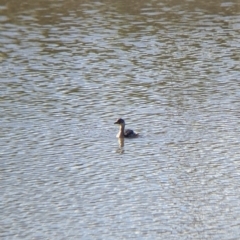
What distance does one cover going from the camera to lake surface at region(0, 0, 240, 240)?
492 inches

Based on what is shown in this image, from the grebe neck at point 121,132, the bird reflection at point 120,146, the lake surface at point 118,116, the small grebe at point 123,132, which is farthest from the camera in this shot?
the grebe neck at point 121,132

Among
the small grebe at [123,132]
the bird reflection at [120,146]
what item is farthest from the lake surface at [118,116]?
the small grebe at [123,132]

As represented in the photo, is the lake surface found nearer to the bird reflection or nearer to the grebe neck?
the bird reflection

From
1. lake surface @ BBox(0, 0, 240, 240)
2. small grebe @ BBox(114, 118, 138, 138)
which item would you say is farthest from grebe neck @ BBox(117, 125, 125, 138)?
lake surface @ BBox(0, 0, 240, 240)

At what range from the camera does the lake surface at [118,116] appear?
12484 mm

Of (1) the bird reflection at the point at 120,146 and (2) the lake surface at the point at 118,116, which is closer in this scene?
Result: (2) the lake surface at the point at 118,116

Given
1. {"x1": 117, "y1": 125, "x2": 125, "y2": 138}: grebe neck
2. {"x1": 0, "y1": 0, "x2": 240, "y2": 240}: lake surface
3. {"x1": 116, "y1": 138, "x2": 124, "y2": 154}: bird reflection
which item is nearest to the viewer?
{"x1": 0, "y1": 0, "x2": 240, "y2": 240}: lake surface

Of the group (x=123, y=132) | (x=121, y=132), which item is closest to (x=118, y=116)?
(x=121, y=132)

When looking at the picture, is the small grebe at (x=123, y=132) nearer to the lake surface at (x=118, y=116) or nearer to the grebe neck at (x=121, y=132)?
the grebe neck at (x=121, y=132)

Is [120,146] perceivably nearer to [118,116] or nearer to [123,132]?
[123,132]

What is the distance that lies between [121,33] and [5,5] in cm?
385

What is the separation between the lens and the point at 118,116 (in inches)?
655

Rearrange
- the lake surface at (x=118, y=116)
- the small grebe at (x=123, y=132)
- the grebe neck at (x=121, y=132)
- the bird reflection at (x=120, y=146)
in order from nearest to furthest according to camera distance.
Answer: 1. the lake surface at (x=118, y=116)
2. the bird reflection at (x=120, y=146)
3. the small grebe at (x=123, y=132)
4. the grebe neck at (x=121, y=132)

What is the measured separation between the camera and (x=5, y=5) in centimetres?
Result: 2447
